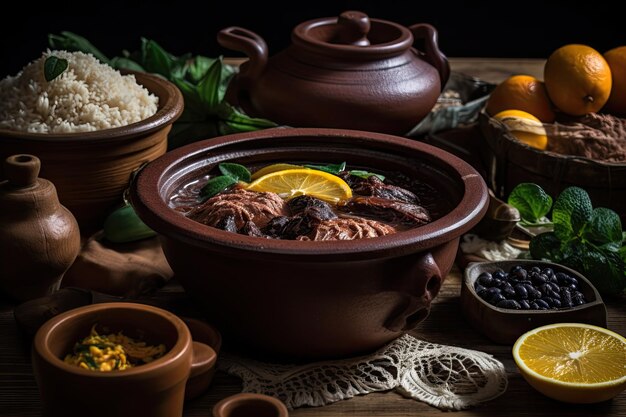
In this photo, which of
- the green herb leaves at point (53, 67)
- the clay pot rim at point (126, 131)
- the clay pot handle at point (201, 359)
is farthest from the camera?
the green herb leaves at point (53, 67)

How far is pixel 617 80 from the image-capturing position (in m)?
2.42

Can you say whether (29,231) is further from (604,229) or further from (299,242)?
(604,229)

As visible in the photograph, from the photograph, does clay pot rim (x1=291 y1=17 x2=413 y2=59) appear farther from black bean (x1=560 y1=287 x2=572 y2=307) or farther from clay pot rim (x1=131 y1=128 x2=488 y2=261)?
black bean (x1=560 y1=287 x2=572 y2=307)

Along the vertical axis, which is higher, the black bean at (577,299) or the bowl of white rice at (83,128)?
the bowl of white rice at (83,128)

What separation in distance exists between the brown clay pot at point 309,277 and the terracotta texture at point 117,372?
0.43 feet

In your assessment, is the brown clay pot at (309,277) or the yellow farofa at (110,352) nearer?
the yellow farofa at (110,352)

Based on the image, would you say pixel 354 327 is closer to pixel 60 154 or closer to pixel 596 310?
pixel 596 310

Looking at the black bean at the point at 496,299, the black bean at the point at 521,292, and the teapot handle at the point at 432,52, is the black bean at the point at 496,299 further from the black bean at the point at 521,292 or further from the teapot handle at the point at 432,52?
the teapot handle at the point at 432,52

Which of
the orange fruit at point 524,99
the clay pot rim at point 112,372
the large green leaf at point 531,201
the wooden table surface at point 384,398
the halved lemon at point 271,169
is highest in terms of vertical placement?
the clay pot rim at point 112,372

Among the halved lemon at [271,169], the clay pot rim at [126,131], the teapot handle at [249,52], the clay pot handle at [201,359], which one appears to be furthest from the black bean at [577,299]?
the teapot handle at [249,52]

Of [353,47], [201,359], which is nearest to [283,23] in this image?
[353,47]

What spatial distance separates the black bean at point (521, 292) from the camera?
171 centimetres

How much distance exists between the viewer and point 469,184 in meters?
1.67

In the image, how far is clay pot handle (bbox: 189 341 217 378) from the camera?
1.41 m
